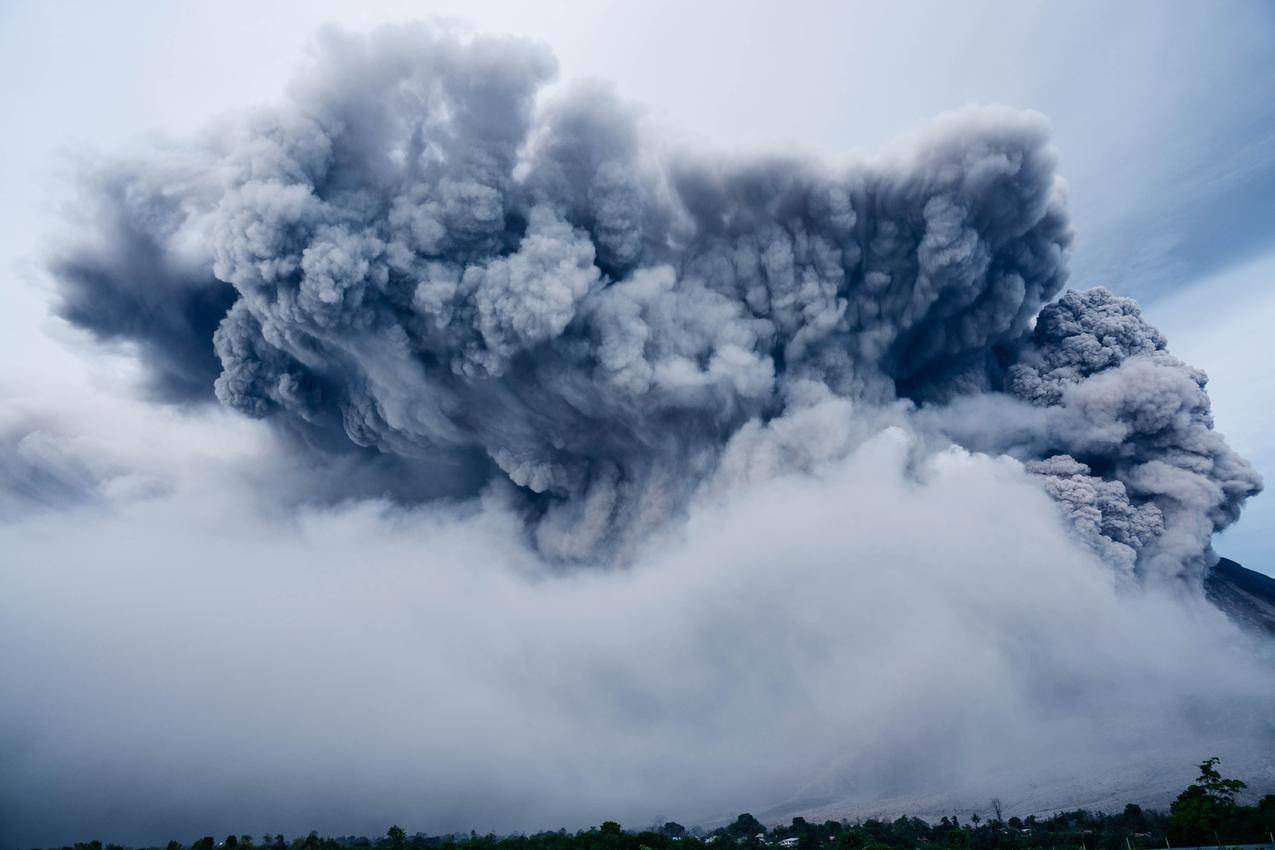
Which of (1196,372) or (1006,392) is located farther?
(1006,392)

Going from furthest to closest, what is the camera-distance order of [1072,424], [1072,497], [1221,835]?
[1072,424] < [1072,497] < [1221,835]

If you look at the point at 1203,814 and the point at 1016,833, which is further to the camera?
the point at 1016,833

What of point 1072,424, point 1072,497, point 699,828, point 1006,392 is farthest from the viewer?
point 699,828

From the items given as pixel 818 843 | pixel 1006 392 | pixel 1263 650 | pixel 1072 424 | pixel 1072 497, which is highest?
pixel 1006 392

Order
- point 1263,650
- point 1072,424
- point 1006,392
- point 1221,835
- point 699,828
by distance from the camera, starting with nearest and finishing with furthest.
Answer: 1. point 1221,835
2. point 1072,424
3. point 1006,392
4. point 1263,650
5. point 699,828

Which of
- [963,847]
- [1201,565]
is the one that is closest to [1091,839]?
[963,847]

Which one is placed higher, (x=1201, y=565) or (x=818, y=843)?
(x=1201, y=565)

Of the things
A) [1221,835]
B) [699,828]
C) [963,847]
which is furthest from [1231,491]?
[699,828]

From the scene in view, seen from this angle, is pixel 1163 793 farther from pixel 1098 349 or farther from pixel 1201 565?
pixel 1098 349

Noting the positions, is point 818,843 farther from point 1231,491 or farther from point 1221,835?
point 1231,491
